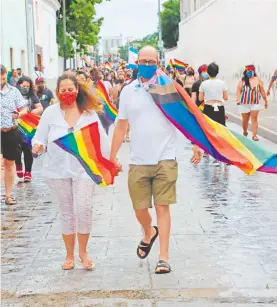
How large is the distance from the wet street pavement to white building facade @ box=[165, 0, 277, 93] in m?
19.2

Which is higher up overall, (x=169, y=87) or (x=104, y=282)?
(x=169, y=87)

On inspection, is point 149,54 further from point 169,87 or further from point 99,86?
point 99,86

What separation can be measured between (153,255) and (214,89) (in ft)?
20.9

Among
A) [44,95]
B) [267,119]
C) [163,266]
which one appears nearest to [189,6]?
[267,119]

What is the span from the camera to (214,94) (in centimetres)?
1276

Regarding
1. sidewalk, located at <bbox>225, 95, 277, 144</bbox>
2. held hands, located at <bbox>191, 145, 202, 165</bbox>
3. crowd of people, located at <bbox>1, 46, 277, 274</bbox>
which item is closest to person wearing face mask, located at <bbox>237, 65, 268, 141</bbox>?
sidewalk, located at <bbox>225, 95, 277, 144</bbox>

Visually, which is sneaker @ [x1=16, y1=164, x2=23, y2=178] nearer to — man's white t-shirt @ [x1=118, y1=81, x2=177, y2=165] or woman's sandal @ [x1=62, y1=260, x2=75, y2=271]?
woman's sandal @ [x1=62, y1=260, x2=75, y2=271]

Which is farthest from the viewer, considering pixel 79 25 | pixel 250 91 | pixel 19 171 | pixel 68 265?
pixel 79 25

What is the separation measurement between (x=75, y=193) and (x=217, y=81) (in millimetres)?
6952

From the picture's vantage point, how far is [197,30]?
160 feet

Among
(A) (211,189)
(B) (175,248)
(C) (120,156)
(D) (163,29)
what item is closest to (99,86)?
(C) (120,156)

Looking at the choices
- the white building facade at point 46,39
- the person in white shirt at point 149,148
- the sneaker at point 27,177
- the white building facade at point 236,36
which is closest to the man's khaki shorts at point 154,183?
the person in white shirt at point 149,148

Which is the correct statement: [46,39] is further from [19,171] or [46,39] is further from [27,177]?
[27,177]

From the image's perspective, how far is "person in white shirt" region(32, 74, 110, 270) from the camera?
6211 millimetres
